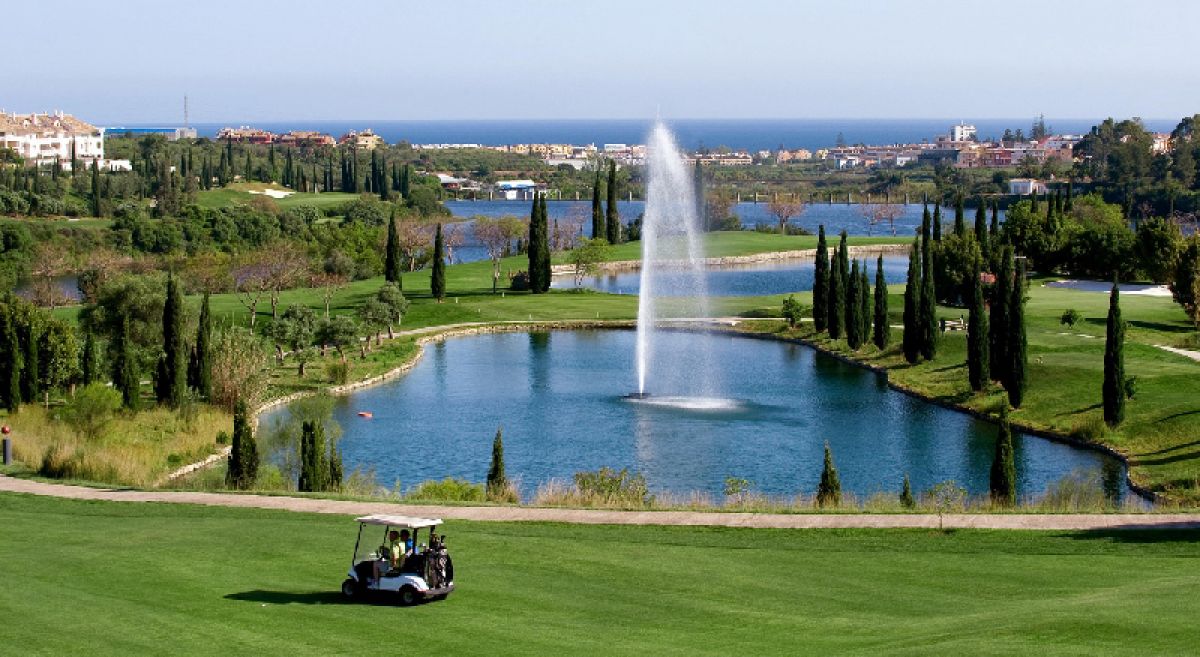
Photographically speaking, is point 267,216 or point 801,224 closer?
point 267,216

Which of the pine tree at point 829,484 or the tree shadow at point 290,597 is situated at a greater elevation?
the tree shadow at point 290,597

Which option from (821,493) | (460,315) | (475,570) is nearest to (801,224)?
(460,315)

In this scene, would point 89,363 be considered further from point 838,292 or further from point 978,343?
point 838,292

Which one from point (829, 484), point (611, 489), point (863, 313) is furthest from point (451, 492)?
point (863, 313)

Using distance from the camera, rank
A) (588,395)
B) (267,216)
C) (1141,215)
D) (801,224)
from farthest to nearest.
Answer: (801,224) → (1141,215) → (267,216) → (588,395)

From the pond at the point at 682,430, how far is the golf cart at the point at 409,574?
18.7m

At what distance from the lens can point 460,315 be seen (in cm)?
8100

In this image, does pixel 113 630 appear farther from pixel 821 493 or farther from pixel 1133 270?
pixel 1133 270

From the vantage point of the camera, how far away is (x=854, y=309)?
69.1 m

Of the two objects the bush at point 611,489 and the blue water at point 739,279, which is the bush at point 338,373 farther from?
the blue water at point 739,279

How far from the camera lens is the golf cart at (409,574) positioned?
20.7 m

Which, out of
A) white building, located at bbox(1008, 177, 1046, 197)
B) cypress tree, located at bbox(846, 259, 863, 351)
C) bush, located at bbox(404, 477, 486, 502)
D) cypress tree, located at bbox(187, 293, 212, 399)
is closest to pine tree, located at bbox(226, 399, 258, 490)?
bush, located at bbox(404, 477, 486, 502)

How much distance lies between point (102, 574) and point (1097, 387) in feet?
128

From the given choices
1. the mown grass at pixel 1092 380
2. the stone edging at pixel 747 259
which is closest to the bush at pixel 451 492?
the mown grass at pixel 1092 380
